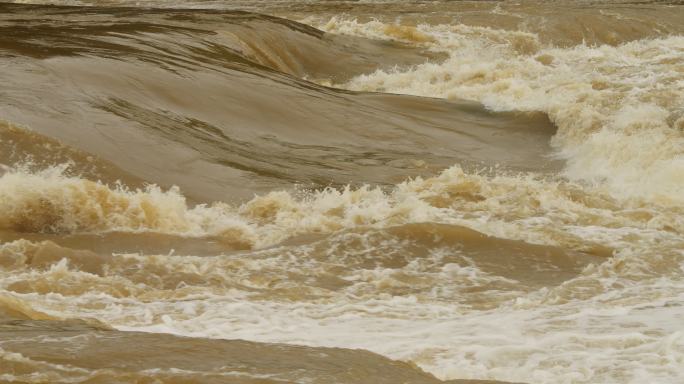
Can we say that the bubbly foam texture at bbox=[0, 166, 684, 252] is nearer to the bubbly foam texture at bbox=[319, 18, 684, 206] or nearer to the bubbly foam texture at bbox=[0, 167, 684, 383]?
the bubbly foam texture at bbox=[0, 167, 684, 383]

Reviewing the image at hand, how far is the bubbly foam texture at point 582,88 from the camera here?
36.1 feet

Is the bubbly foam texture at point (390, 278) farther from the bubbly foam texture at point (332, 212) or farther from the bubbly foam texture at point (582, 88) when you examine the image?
the bubbly foam texture at point (582, 88)

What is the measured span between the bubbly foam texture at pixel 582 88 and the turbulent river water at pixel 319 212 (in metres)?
0.05

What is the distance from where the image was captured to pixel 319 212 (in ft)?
29.5

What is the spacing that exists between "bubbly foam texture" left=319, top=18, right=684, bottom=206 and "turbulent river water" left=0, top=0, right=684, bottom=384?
0.17 feet

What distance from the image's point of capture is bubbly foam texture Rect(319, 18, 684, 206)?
433 inches

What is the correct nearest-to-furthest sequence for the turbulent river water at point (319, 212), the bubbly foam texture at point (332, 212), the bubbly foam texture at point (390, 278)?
1. the turbulent river water at point (319, 212)
2. the bubbly foam texture at point (390, 278)
3. the bubbly foam texture at point (332, 212)

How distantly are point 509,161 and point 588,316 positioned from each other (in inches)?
215

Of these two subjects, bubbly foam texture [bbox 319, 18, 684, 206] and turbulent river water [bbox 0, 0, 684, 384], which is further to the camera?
bubbly foam texture [bbox 319, 18, 684, 206]

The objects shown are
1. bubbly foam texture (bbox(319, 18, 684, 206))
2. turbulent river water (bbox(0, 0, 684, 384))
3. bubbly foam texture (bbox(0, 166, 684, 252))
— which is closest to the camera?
Answer: turbulent river water (bbox(0, 0, 684, 384))

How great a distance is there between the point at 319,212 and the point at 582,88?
6231 mm

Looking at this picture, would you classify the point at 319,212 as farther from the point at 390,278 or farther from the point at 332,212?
the point at 390,278

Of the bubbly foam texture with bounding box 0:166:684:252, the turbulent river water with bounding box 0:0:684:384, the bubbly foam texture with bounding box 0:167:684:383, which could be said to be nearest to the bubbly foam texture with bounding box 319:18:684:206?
the turbulent river water with bounding box 0:0:684:384

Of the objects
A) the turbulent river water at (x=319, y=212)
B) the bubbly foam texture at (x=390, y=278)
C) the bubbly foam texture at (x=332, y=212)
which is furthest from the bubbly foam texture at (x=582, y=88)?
the bubbly foam texture at (x=390, y=278)
